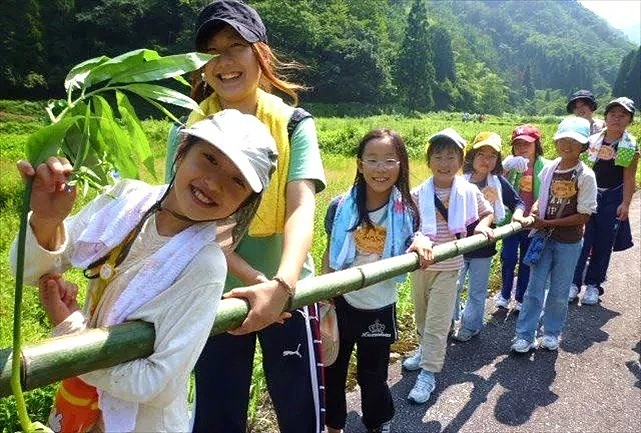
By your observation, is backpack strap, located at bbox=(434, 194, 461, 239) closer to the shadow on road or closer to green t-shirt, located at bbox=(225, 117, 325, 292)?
the shadow on road

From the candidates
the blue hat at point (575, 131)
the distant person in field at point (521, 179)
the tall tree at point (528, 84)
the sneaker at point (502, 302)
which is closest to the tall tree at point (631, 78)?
the tall tree at point (528, 84)

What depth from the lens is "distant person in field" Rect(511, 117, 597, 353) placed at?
3.95 metres

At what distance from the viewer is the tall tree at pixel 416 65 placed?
210 feet

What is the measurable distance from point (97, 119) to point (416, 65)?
221ft

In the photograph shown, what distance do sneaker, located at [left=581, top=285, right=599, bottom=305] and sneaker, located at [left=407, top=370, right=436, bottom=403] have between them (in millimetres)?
2634

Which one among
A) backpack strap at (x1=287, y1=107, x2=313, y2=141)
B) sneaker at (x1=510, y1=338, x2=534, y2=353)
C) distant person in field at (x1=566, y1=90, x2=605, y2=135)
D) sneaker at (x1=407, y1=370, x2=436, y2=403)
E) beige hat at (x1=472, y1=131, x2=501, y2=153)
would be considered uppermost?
backpack strap at (x1=287, y1=107, x2=313, y2=141)

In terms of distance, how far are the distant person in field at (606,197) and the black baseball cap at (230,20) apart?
179 inches

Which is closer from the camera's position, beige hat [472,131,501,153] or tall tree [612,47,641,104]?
beige hat [472,131,501,153]

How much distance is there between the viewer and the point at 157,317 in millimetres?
1164

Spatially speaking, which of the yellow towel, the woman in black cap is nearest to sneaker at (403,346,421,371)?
the woman in black cap

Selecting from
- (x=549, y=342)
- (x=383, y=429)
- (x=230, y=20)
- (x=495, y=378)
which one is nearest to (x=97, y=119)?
(x=230, y=20)

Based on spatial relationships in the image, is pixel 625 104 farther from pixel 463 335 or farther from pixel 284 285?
pixel 284 285

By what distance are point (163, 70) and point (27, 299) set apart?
5019 mm

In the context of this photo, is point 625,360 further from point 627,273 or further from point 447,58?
point 447,58
